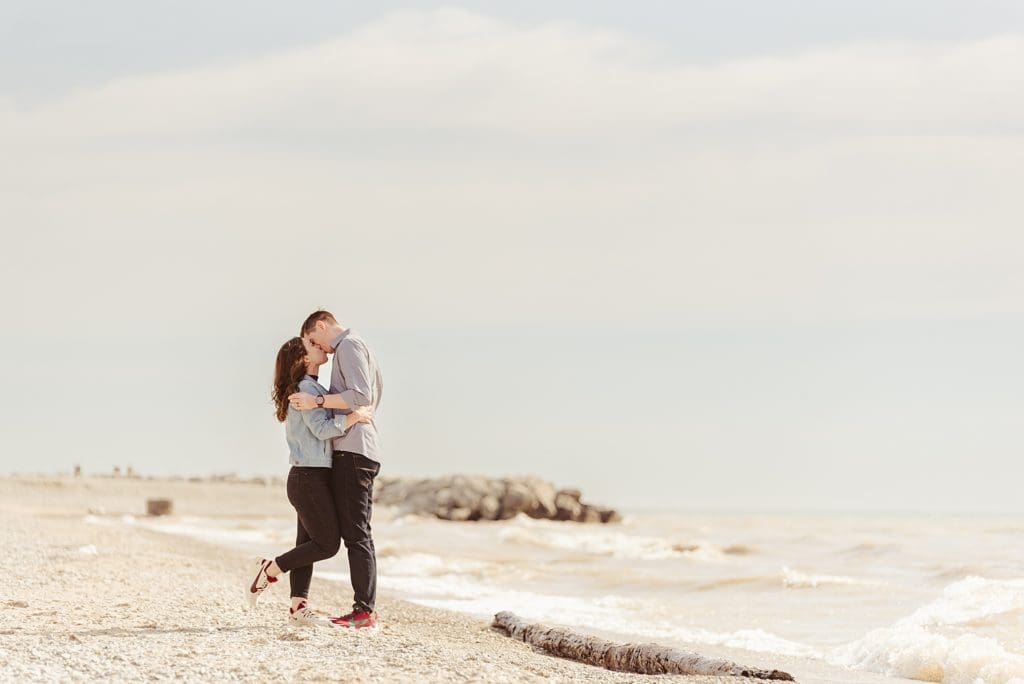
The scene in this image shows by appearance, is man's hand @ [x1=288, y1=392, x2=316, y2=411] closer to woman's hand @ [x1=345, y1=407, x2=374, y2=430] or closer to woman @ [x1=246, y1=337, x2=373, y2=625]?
woman @ [x1=246, y1=337, x2=373, y2=625]

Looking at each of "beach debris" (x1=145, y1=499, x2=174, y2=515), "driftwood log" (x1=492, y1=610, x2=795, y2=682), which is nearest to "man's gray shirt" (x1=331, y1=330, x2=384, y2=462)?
"driftwood log" (x1=492, y1=610, x2=795, y2=682)

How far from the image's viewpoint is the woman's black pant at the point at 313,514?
810 cm

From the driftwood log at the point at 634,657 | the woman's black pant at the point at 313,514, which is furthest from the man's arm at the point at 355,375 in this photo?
the driftwood log at the point at 634,657

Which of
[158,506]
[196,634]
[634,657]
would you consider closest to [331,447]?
[196,634]

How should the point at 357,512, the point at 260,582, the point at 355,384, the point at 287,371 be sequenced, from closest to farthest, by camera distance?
1. the point at 355,384
2. the point at 357,512
3. the point at 287,371
4. the point at 260,582

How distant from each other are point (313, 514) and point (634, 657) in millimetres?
2350

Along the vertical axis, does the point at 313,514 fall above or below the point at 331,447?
below

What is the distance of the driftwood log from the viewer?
23.9 ft

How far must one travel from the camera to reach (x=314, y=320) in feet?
27.1

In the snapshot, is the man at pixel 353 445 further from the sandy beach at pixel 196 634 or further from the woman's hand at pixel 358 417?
the sandy beach at pixel 196 634

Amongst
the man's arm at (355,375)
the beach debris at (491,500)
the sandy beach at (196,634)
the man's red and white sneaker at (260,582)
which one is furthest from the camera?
the beach debris at (491,500)

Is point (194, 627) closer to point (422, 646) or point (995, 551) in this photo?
point (422, 646)

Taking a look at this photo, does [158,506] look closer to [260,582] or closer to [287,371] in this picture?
[260,582]

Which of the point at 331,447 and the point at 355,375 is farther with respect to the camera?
the point at 331,447
